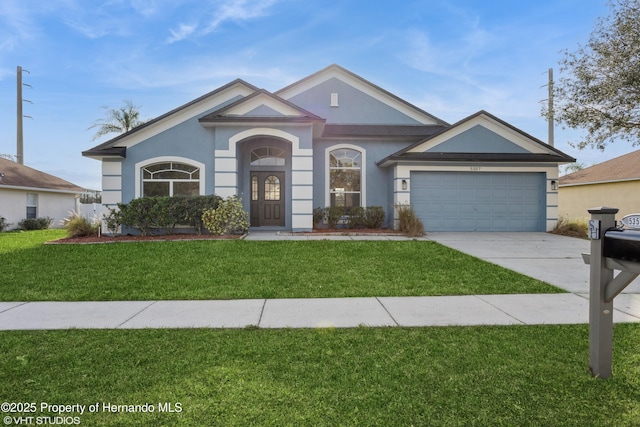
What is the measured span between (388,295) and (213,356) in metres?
3.32

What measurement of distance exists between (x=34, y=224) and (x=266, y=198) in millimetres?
16091

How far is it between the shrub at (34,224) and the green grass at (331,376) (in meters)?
21.8

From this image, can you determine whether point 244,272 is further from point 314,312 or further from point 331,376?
point 331,376

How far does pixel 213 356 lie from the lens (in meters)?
3.40

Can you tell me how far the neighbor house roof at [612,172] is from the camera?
19281 mm

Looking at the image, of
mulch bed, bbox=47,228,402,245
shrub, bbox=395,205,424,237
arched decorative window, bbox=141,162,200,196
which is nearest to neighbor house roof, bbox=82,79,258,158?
arched decorative window, bbox=141,162,200,196

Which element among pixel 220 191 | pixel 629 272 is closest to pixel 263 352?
pixel 629 272

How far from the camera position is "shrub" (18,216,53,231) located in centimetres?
2055

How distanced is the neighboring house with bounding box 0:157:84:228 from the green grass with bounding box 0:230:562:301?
12618 millimetres

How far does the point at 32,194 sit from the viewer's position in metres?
21.8

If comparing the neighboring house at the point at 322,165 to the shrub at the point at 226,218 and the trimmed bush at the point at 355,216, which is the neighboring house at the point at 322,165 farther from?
the shrub at the point at 226,218

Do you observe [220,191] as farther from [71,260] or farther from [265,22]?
[265,22]

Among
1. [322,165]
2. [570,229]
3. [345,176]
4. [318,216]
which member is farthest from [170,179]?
[570,229]

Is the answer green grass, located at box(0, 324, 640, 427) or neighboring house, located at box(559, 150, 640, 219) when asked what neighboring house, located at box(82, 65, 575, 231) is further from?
green grass, located at box(0, 324, 640, 427)
